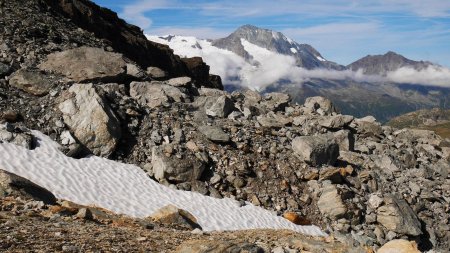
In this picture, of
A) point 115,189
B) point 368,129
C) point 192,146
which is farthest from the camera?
point 368,129

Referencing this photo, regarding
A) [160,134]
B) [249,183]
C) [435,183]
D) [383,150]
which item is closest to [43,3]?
[160,134]

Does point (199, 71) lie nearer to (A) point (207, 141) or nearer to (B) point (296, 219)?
(A) point (207, 141)

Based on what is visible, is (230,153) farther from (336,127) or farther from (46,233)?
(46,233)

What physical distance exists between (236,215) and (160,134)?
9.36m

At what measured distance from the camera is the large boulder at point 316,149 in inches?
1425

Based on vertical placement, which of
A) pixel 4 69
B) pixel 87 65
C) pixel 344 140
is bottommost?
pixel 344 140

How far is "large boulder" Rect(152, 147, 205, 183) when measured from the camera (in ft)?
102

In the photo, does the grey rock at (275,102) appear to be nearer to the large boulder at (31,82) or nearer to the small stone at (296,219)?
the small stone at (296,219)

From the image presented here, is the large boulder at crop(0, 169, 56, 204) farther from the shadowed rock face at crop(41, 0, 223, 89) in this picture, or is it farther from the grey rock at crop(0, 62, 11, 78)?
the shadowed rock face at crop(41, 0, 223, 89)

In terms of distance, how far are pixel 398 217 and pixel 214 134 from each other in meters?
15.9

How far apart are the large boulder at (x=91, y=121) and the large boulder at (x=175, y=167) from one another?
346 centimetres

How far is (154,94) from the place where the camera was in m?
38.4

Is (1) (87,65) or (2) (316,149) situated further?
(1) (87,65)

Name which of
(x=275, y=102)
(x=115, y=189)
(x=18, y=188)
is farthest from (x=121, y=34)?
Answer: (x=18, y=188)
